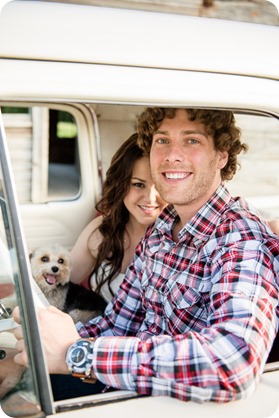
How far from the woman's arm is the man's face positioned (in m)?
1.34

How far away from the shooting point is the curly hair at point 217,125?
193cm

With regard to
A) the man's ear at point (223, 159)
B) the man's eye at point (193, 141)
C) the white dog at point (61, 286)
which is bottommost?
the white dog at point (61, 286)

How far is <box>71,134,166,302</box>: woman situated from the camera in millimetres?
3000

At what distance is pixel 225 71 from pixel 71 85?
1.34 ft

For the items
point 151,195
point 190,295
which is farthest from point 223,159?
point 151,195

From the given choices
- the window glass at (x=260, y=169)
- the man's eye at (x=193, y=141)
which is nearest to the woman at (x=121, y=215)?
the man's eye at (x=193, y=141)

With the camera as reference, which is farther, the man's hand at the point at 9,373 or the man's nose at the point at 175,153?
the man's nose at the point at 175,153

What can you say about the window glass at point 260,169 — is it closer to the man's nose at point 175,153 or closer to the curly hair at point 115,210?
the curly hair at point 115,210

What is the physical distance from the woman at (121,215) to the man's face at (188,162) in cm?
92

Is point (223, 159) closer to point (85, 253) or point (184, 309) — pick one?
point (184, 309)

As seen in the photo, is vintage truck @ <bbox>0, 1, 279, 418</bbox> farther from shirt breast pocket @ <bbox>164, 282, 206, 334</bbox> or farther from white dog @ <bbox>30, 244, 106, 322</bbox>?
white dog @ <bbox>30, 244, 106, 322</bbox>

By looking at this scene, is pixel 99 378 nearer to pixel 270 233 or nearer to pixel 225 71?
pixel 270 233

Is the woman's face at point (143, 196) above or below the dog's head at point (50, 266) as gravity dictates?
above

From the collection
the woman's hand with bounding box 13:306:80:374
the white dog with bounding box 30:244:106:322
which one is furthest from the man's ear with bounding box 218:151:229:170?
the white dog with bounding box 30:244:106:322
